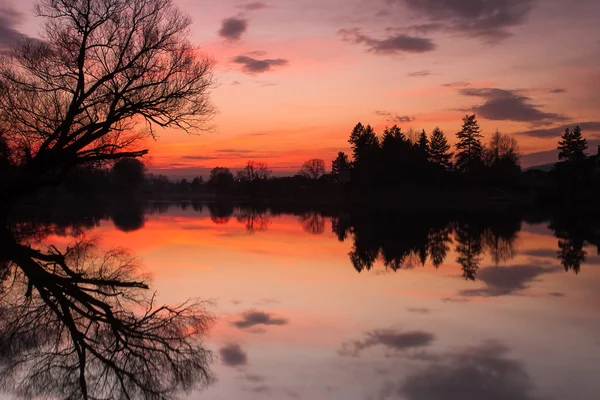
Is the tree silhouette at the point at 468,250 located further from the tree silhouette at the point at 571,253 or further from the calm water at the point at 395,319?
the tree silhouette at the point at 571,253

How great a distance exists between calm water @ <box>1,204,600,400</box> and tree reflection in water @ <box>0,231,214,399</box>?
0.40 metres

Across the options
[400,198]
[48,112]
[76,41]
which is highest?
[76,41]

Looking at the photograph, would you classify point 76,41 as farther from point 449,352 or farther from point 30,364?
point 449,352

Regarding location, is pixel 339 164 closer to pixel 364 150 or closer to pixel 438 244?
pixel 364 150

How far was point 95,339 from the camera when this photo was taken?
6.15 metres

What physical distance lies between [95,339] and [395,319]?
3940 mm

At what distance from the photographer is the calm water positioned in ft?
16.2

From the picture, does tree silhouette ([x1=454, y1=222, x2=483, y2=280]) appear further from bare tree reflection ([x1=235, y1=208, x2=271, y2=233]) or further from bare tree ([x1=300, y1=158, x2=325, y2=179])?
bare tree ([x1=300, y1=158, x2=325, y2=179])

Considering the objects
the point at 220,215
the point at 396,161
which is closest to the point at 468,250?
the point at 220,215

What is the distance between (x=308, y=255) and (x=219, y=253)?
2.59 metres

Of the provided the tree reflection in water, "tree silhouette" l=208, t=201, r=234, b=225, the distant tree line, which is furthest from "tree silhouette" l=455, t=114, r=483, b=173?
the tree reflection in water

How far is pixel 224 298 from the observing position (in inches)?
341

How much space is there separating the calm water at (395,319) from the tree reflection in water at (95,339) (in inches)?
15.7

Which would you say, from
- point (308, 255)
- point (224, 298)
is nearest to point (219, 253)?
point (308, 255)
